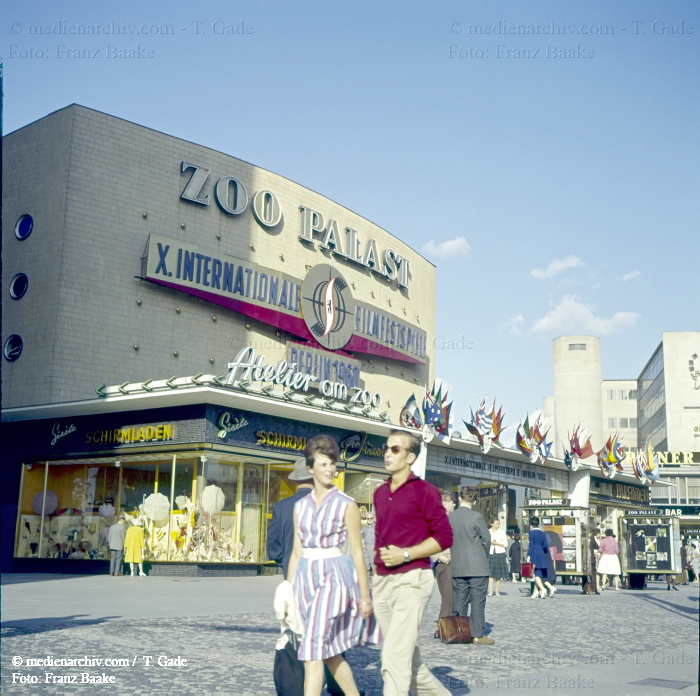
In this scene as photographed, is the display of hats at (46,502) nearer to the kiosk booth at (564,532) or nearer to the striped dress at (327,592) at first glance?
the kiosk booth at (564,532)

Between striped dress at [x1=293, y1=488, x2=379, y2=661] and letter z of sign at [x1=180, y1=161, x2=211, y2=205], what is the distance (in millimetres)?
24738

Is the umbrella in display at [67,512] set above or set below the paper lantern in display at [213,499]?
below

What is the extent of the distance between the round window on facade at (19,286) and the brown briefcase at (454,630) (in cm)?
1973

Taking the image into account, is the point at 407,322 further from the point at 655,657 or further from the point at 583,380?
the point at 583,380

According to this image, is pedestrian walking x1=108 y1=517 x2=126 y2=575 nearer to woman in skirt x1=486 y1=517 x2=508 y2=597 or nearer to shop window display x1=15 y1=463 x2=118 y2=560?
shop window display x1=15 y1=463 x2=118 y2=560

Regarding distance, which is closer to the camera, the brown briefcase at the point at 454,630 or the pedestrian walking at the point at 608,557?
the brown briefcase at the point at 454,630

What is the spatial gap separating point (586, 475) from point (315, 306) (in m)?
18.4

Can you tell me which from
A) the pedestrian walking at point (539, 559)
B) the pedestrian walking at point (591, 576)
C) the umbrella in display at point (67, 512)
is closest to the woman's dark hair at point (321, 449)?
the pedestrian walking at point (539, 559)

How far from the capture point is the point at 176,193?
1138 inches

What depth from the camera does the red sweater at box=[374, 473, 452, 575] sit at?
5.67 meters

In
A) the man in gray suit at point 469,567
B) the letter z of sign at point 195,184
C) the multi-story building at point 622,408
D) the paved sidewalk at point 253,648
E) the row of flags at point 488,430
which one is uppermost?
the multi-story building at point 622,408

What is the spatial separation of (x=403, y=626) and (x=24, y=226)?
2420 centimetres

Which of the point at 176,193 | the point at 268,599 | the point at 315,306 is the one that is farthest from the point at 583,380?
the point at 268,599

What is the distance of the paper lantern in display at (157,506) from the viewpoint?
23938 mm
